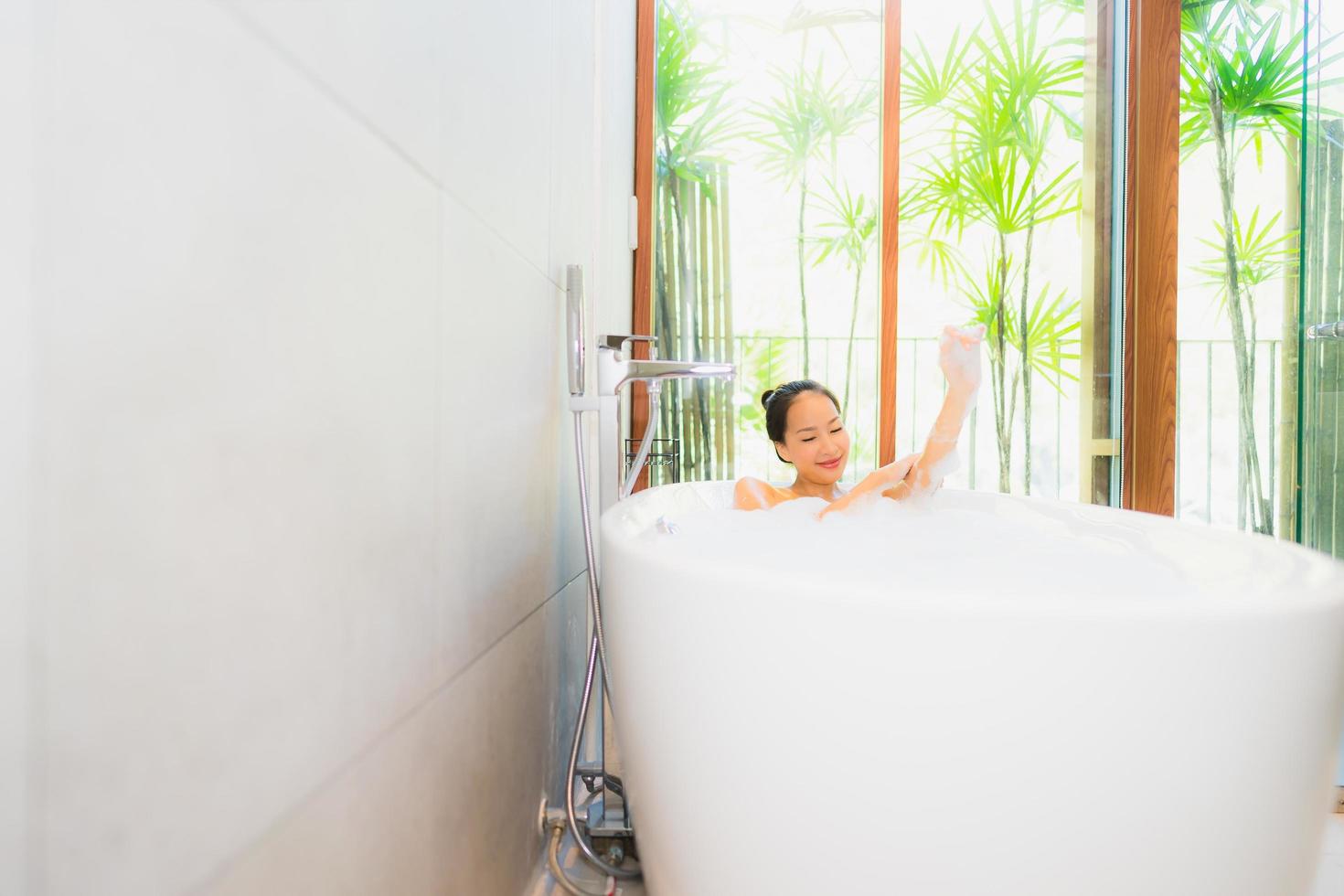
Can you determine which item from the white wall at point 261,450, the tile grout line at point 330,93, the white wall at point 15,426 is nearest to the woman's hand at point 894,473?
the white wall at point 261,450

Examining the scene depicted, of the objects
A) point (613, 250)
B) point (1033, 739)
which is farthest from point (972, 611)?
point (613, 250)

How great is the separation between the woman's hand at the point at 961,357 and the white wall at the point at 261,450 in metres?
0.77

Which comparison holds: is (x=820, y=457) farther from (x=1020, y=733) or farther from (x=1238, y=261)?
(x=1238, y=261)

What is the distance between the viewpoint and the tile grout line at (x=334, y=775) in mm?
446

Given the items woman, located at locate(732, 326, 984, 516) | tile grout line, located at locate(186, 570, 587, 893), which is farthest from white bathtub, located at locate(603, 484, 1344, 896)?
woman, located at locate(732, 326, 984, 516)

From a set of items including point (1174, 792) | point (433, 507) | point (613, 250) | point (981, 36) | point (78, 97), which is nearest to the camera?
point (78, 97)

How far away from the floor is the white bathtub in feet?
2.15

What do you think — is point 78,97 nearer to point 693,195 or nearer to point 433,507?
point 433,507

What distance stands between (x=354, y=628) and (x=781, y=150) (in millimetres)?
2356

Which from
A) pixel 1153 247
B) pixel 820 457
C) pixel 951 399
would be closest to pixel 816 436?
pixel 820 457

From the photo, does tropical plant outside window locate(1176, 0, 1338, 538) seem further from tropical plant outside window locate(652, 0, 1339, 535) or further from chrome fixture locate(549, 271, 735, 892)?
chrome fixture locate(549, 271, 735, 892)

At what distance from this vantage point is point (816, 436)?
172cm

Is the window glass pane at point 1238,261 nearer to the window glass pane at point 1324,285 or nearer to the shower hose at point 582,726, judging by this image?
the window glass pane at point 1324,285

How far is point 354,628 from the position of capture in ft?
2.04
